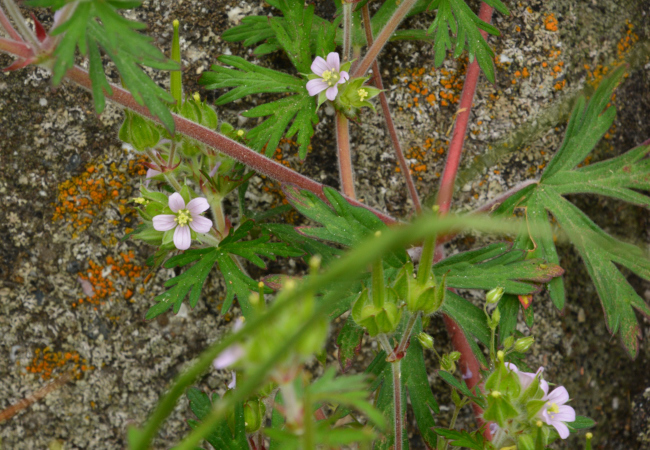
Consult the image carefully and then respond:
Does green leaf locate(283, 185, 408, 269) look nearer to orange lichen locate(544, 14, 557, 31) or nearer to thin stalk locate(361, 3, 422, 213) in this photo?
thin stalk locate(361, 3, 422, 213)

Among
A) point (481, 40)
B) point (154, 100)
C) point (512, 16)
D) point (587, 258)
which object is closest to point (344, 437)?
point (154, 100)

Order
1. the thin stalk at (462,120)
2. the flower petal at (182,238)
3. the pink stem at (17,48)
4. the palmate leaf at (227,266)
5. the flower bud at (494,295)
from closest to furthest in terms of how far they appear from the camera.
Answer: the pink stem at (17,48) → the flower bud at (494,295) → the flower petal at (182,238) → the palmate leaf at (227,266) → the thin stalk at (462,120)

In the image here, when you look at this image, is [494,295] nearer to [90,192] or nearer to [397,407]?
[397,407]

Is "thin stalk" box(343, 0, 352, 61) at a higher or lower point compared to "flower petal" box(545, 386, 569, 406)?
higher

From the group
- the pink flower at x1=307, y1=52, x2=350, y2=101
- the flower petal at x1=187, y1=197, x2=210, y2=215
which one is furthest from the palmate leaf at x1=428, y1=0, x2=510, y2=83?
the flower petal at x1=187, y1=197, x2=210, y2=215

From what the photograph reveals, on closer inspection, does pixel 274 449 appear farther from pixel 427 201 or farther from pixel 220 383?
pixel 427 201

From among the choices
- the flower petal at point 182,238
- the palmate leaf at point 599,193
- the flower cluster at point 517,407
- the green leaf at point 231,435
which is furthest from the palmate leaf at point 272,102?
the flower cluster at point 517,407

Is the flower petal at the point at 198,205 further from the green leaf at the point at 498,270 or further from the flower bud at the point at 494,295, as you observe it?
the flower bud at the point at 494,295
